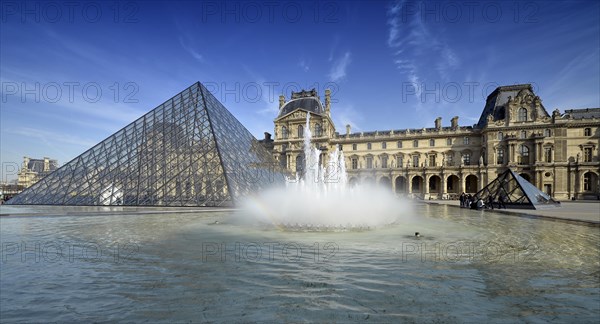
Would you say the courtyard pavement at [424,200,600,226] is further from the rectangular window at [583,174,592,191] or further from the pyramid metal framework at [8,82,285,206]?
the rectangular window at [583,174,592,191]

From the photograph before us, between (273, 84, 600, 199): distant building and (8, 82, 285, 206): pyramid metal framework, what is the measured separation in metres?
22.9

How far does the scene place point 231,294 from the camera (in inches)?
178

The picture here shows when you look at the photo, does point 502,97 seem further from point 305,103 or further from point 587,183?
point 305,103

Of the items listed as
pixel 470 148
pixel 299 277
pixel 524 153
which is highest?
pixel 470 148

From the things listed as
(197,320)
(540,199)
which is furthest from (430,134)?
(197,320)

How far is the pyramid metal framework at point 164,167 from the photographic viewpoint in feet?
65.4

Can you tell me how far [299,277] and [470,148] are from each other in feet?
153

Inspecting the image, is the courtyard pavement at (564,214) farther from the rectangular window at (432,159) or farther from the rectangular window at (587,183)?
the rectangular window at (587,183)

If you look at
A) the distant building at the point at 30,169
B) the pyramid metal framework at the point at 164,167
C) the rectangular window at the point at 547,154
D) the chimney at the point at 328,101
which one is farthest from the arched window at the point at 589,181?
the distant building at the point at 30,169

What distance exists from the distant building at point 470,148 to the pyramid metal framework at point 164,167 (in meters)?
22.9

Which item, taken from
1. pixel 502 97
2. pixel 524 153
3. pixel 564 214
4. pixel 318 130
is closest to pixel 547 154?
pixel 524 153

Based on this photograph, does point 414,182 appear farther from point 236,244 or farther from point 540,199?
point 236,244

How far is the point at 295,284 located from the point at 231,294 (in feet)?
3.52

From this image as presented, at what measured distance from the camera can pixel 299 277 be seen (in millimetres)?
5312
